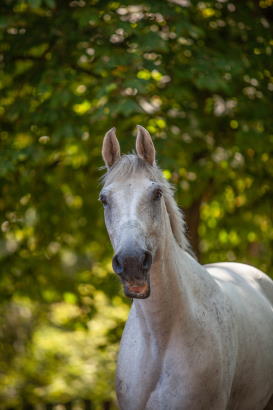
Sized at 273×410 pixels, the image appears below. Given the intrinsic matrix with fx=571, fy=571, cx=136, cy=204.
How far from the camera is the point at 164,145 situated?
5.41m

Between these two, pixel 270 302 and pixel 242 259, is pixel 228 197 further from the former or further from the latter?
pixel 270 302

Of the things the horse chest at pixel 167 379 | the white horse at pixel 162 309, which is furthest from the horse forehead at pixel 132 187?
the horse chest at pixel 167 379

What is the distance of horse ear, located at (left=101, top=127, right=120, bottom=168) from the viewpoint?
10.5 ft

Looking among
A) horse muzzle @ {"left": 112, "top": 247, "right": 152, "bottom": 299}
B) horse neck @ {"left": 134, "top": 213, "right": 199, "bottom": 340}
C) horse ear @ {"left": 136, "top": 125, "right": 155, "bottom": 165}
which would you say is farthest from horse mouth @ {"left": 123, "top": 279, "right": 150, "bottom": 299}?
horse ear @ {"left": 136, "top": 125, "right": 155, "bottom": 165}

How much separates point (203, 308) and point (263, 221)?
447 centimetres

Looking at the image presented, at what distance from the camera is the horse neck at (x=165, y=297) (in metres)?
3.08

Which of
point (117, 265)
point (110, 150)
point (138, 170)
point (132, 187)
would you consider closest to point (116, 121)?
point (110, 150)

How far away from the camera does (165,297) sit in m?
3.14

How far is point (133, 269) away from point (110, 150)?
88 centimetres

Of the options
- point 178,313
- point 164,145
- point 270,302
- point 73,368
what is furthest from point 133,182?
point 73,368

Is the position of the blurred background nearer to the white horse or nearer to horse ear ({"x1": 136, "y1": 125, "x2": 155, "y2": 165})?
horse ear ({"x1": 136, "y1": 125, "x2": 155, "y2": 165})

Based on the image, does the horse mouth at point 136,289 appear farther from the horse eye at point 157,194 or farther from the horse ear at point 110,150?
the horse ear at point 110,150

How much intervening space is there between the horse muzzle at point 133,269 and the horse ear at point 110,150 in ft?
2.51

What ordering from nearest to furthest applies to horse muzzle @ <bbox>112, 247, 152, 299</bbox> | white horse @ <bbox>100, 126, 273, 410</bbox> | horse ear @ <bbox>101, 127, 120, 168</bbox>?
horse muzzle @ <bbox>112, 247, 152, 299</bbox>, white horse @ <bbox>100, 126, 273, 410</bbox>, horse ear @ <bbox>101, 127, 120, 168</bbox>
